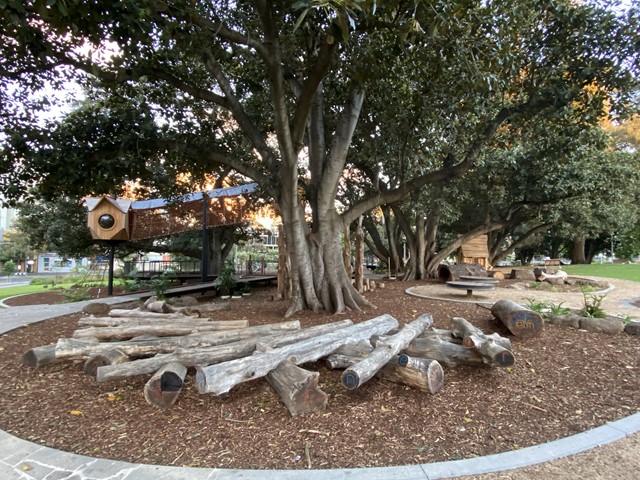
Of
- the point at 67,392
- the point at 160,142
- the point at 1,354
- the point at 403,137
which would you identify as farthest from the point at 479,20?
the point at 1,354

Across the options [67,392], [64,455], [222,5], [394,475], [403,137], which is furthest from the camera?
[403,137]

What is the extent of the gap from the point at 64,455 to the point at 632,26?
30.1 feet

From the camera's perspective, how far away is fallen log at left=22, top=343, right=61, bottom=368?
468 centimetres

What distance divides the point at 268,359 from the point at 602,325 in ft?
18.0

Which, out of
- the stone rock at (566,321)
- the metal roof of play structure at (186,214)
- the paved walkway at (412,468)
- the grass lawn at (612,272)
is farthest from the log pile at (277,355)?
the grass lawn at (612,272)

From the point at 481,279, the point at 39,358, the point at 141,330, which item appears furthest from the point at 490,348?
the point at 481,279

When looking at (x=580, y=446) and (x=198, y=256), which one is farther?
(x=198, y=256)

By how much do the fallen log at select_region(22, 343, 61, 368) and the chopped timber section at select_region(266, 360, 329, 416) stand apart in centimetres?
308

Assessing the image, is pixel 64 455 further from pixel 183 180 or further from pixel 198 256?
pixel 198 256

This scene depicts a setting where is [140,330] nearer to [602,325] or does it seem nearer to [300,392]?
[300,392]

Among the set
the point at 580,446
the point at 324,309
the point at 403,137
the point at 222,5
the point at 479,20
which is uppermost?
the point at 222,5

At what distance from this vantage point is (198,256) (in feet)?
82.2

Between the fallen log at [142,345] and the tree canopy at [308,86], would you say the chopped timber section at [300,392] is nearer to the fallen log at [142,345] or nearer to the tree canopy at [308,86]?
the fallen log at [142,345]

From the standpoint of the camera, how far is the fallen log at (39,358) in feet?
15.4
